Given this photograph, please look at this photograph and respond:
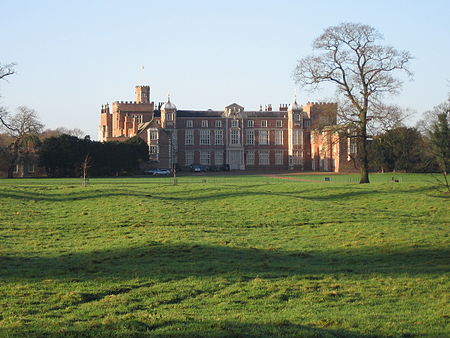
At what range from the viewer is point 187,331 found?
326 inches

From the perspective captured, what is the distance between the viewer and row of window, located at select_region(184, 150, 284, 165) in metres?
105

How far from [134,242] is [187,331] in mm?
10139

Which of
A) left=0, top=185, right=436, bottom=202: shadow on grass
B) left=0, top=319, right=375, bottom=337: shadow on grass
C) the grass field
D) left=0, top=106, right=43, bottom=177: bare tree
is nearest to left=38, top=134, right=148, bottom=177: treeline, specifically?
left=0, top=106, right=43, bottom=177: bare tree

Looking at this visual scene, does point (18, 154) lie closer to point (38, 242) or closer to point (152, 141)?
point (152, 141)

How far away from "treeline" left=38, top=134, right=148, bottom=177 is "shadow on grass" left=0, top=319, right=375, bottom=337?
62394 mm

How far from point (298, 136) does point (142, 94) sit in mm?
29363

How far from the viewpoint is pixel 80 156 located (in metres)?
74.2

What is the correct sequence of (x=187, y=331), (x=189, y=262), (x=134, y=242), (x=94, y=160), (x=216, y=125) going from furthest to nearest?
(x=216, y=125)
(x=94, y=160)
(x=134, y=242)
(x=189, y=262)
(x=187, y=331)

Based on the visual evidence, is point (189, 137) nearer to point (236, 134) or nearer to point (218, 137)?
point (218, 137)

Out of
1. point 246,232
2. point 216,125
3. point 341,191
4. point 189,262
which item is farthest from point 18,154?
point 189,262

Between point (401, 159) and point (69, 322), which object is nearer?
point (69, 322)

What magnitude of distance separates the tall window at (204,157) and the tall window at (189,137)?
2.54 m

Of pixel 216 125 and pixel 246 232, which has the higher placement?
pixel 216 125

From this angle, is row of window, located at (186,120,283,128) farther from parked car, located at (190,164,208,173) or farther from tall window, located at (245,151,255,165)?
parked car, located at (190,164,208,173)
